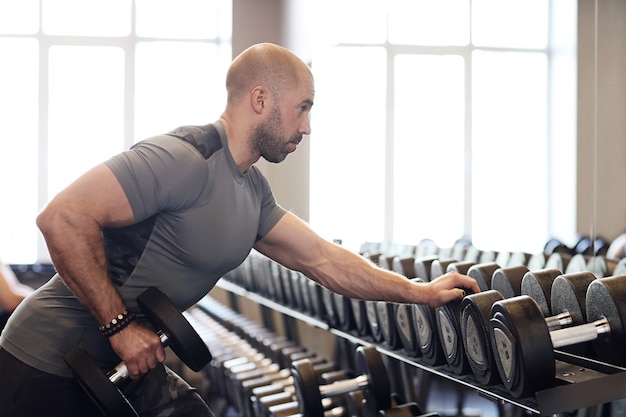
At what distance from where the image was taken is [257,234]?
1848mm

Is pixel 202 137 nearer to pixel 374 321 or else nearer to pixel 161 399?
pixel 161 399

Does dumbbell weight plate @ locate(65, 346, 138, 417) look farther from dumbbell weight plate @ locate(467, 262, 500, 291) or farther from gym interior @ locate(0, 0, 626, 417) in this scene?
dumbbell weight plate @ locate(467, 262, 500, 291)

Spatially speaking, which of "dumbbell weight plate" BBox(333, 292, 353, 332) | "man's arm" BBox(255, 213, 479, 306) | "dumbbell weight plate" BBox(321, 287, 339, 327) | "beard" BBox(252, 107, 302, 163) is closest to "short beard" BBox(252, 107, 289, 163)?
"beard" BBox(252, 107, 302, 163)

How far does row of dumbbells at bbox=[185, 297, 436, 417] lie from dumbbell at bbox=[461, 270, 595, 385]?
69 cm

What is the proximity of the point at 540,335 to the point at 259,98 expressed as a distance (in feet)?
2.59

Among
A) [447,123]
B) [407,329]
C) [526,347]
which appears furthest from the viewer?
[447,123]

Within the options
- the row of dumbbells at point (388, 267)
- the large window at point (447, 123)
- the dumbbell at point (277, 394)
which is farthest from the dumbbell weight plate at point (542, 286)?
the dumbbell at point (277, 394)

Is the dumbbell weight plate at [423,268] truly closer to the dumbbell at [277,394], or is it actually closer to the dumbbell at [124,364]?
the dumbbell at [277,394]

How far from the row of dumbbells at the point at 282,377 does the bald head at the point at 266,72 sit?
41.0 inches

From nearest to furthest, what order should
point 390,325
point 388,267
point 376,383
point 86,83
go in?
point 390,325 → point 376,383 → point 388,267 → point 86,83

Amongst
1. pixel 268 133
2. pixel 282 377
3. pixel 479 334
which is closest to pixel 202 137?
pixel 268 133

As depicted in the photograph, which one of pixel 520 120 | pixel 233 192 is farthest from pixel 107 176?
pixel 520 120

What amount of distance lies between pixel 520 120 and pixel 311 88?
1.66 m

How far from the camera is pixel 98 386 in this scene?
4.75 ft
